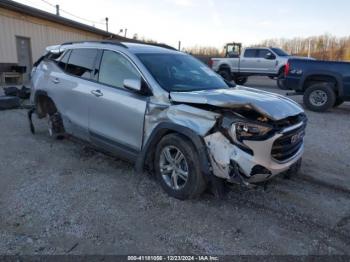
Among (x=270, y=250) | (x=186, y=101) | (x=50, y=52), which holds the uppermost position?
(x=50, y=52)

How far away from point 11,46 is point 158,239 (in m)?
16.3

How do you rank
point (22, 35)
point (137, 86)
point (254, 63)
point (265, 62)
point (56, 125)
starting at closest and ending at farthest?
point (137, 86) → point (56, 125) → point (22, 35) → point (265, 62) → point (254, 63)

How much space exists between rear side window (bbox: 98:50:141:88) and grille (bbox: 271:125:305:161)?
1.88 m

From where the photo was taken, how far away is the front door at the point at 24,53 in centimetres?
1677

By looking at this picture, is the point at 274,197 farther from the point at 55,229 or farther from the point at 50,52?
the point at 50,52

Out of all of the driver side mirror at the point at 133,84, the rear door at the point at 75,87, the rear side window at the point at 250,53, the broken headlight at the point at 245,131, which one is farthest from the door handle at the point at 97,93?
the rear side window at the point at 250,53

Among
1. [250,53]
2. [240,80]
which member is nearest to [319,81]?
[250,53]

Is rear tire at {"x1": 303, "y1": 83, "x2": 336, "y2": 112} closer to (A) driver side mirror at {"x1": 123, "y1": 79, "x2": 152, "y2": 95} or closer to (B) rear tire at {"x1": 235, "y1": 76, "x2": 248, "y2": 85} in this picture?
(A) driver side mirror at {"x1": 123, "y1": 79, "x2": 152, "y2": 95}

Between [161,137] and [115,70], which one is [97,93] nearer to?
[115,70]

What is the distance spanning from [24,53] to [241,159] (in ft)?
56.5

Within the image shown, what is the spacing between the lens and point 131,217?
3.40 metres

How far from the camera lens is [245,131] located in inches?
126

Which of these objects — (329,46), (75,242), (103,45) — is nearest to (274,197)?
(75,242)

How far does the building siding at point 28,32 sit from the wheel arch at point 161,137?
14566 mm
